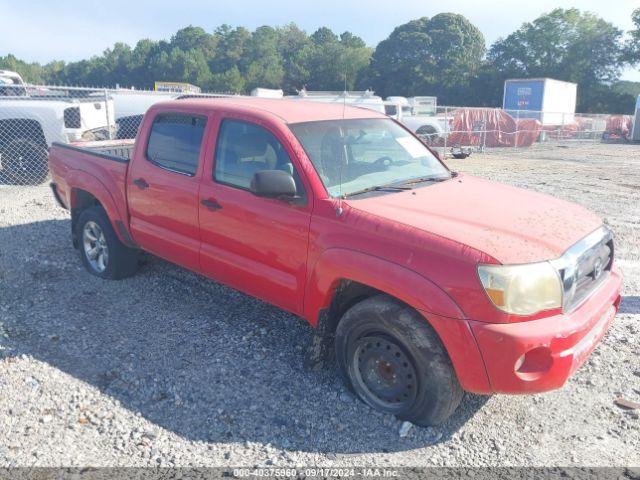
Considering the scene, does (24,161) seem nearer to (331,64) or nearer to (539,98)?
(539,98)

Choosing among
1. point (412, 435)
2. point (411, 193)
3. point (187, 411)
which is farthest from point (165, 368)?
point (411, 193)

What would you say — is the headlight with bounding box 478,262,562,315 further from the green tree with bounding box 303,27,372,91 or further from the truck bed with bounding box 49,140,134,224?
the green tree with bounding box 303,27,372,91

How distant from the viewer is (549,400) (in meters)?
3.61

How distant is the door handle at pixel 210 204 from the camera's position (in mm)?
4050

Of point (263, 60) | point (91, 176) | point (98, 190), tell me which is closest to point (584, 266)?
point (98, 190)

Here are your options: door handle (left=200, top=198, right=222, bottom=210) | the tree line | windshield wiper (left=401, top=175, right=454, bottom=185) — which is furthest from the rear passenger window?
the tree line

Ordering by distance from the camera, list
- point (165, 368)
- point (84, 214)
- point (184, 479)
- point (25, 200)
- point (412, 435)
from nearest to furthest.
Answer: point (184, 479)
point (412, 435)
point (165, 368)
point (84, 214)
point (25, 200)

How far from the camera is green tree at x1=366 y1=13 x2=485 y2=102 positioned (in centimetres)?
6125

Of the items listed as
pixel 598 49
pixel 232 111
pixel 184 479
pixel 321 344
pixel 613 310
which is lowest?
pixel 184 479

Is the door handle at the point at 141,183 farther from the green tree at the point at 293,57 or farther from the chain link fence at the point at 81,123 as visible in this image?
the green tree at the point at 293,57

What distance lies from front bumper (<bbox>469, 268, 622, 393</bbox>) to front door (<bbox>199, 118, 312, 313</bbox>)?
4.18 feet

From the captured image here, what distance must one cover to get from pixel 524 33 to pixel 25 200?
6236cm

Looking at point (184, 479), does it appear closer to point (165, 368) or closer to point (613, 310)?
point (165, 368)

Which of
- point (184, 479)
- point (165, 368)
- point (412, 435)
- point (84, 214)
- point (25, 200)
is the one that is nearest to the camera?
point (184, 479)
